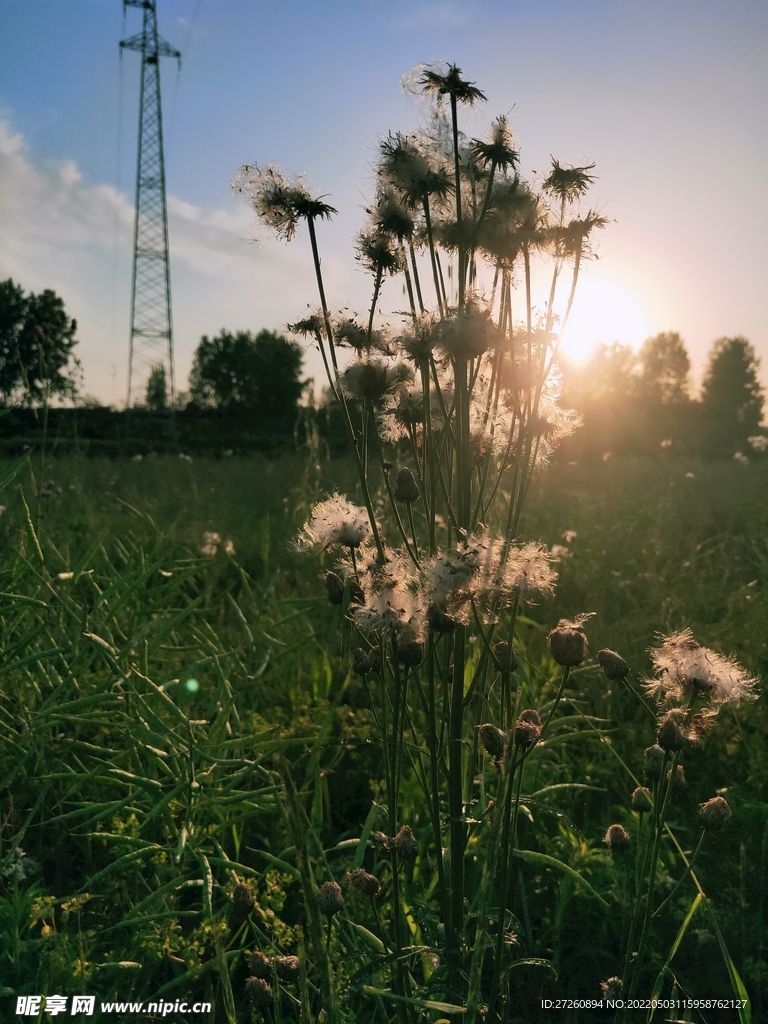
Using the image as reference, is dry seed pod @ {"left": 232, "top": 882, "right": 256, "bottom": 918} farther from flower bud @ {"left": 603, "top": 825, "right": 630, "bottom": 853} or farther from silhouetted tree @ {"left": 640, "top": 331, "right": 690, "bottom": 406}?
silhouetted tree @ {"left": 640, "top": 331, "right": 690, "bottom": 406}

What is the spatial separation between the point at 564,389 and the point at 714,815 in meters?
0.78

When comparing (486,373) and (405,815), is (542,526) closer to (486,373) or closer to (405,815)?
(405,815)

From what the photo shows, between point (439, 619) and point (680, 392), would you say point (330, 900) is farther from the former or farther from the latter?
point (680, 392)

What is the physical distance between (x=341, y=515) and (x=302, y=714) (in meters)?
1.34

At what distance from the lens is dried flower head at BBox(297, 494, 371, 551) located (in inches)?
44.3

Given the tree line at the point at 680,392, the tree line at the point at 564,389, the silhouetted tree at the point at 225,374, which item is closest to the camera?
the tree line at the point at 564,389

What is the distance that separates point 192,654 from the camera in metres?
2.61

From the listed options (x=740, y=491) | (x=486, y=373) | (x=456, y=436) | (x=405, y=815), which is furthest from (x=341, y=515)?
(x=740, y=491)

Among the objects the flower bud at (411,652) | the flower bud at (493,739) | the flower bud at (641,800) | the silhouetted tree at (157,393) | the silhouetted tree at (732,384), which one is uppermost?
the silhouetted tree at (732,384)

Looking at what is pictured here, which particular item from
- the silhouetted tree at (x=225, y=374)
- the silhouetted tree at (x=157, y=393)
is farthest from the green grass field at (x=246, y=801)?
the silhouetted tree at (x=225, y=374)

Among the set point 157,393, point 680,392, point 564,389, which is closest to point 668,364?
point 680,392

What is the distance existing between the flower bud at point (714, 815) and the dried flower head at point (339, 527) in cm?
Answer: 69

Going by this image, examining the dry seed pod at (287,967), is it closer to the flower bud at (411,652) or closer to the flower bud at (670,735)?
the flower bud at (411,652)

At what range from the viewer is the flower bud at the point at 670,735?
1003mm
